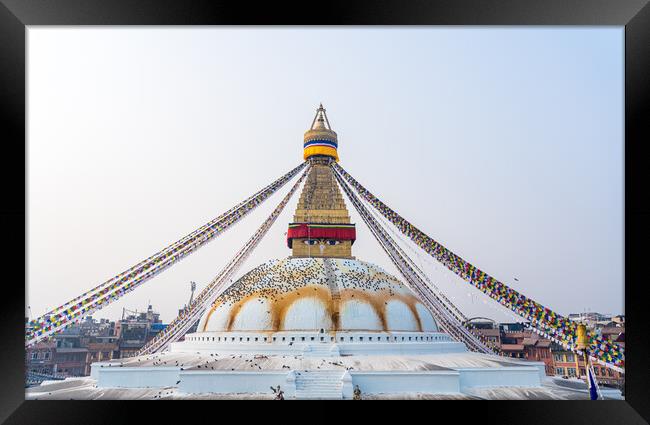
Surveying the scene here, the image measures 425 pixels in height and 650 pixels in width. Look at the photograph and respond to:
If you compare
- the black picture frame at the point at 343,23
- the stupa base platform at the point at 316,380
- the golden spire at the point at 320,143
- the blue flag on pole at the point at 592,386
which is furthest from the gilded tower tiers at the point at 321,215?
the black picture frame at the point at 343,23

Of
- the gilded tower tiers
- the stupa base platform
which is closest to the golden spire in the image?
the gilded tower tiers

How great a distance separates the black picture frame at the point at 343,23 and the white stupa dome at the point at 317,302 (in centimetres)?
389

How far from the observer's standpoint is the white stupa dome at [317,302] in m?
11.6

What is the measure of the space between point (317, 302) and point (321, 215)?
314 centimetres

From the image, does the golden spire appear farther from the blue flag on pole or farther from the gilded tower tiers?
the blue flag on pole

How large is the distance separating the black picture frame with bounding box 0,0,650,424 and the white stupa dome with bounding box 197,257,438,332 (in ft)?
12.8

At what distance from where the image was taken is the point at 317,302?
11766 mm

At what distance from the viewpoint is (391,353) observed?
37.3ft

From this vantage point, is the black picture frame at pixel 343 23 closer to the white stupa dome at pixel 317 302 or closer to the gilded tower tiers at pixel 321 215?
the white stupa dome at pixel 317 302

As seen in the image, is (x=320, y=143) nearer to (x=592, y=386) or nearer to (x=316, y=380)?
(x=316, y=380)

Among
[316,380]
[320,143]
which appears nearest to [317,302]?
[316,380]

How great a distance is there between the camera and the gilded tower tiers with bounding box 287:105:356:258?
14125mm
